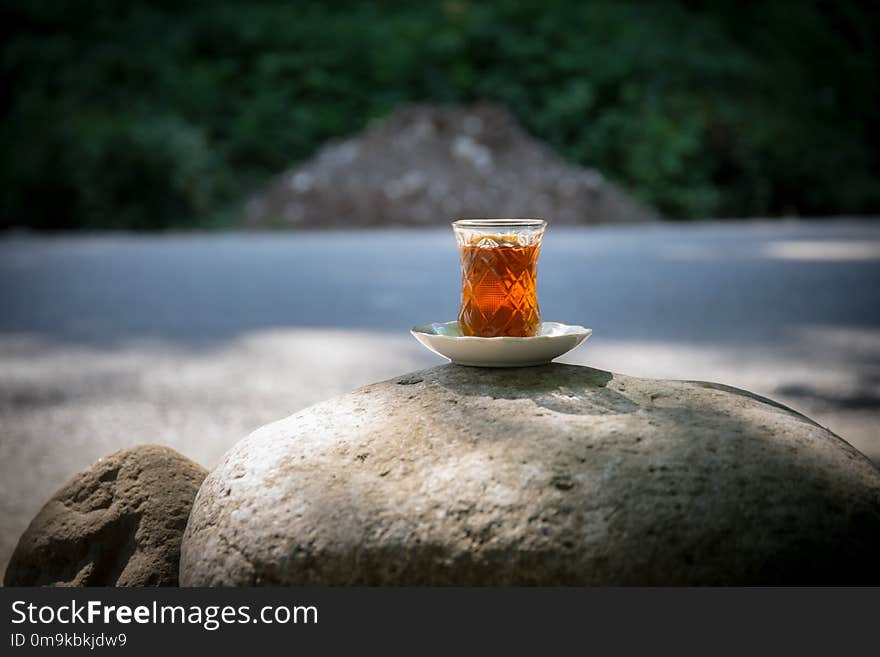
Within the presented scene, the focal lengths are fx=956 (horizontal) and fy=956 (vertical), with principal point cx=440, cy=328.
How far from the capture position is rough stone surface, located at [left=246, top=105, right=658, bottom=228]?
574 inches

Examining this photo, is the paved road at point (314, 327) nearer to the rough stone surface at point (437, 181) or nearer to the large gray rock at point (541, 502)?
the large gray rock at point (541, 502)

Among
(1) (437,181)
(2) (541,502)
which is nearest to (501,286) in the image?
(2) (541,502)

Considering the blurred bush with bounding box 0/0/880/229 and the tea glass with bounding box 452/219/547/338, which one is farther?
the blurred bush with bounding box 0/0/880/229

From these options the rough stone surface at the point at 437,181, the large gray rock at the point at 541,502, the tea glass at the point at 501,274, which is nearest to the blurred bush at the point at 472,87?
the rough stone surface at the point at 437,181

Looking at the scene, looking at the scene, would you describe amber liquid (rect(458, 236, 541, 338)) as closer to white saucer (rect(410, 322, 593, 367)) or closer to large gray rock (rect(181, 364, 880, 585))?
white saucer (rect(410, 322, 593, 367))

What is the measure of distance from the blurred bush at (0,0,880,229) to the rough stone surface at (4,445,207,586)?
12.6 m

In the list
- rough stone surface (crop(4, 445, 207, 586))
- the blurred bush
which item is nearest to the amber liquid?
rough stone surface (crop(4, 445, 207, 586))

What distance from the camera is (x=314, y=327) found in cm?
598

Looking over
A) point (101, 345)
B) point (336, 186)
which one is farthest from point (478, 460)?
point (336, 186)

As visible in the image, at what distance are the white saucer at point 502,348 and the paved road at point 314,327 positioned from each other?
1418 mm

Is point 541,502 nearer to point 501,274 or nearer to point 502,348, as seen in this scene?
point 502,348

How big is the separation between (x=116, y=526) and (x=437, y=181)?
13.3m

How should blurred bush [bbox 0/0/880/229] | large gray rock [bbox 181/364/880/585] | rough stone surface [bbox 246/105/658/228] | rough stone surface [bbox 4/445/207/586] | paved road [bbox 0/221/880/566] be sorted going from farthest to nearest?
blurred bush [bbox 0/0/880/229] < rough stone surface [bbox 246/105/658/228] < paved road [bbox 0/221/880/566] < rough stone surface [bbox 4/445/207/586] < large gray rock [bbox 181/364/880/585]

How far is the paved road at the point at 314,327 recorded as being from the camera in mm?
3805
